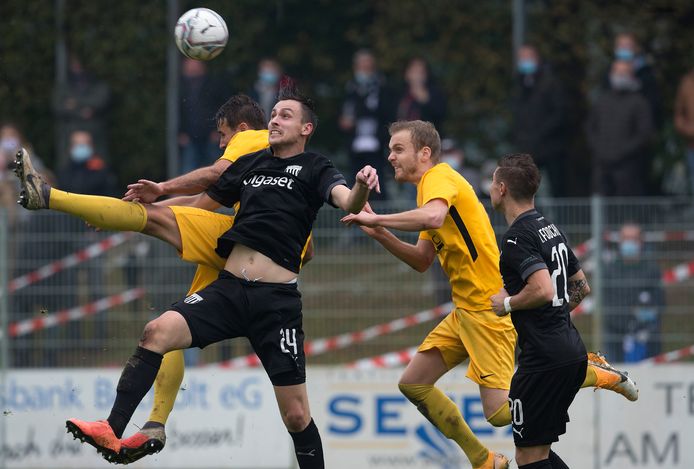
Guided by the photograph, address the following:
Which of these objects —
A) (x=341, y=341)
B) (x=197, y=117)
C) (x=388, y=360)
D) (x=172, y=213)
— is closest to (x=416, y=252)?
(x=172, y=213)

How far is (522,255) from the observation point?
7.87 metres

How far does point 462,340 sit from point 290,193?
57.8 inches

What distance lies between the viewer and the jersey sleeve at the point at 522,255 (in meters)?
7.81

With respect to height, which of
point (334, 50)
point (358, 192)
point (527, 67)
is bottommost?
point (358, 192)

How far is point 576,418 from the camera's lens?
1256 cm

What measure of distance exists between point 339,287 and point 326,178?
16.1 ft

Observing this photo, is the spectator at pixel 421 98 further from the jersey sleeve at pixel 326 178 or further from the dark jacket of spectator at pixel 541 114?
the jersey sleeve at pixel 326 178

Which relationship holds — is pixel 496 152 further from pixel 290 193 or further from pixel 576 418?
pixel 290 193

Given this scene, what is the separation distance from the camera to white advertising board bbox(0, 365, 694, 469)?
40.9 feet

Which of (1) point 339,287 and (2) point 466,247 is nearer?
(2) point 466,247

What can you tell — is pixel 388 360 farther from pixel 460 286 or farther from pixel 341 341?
pixel 460 286

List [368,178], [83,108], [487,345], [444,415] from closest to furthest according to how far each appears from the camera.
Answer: [368,178] → [487,345] → [444,415] → [83,108]

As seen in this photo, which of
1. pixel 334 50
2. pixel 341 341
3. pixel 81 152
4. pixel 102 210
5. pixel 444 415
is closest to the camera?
pixel 102 210

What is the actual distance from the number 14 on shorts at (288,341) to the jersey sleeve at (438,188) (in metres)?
1.12
